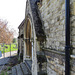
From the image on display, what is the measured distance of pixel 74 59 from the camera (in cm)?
215

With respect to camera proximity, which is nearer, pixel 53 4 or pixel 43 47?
pixel 53 4

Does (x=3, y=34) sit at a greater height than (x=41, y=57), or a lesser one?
greater

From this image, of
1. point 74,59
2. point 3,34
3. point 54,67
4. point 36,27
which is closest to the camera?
point 74,59

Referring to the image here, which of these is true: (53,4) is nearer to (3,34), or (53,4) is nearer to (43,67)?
(43,67)

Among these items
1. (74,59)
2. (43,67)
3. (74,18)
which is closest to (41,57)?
(43,67)

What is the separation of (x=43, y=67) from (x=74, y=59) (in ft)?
6.19

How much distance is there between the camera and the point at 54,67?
3133 millimetres

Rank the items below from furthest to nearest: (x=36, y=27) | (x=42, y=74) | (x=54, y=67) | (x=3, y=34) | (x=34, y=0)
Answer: (x=3, y=34) → (x=34, y=0) → (x=36, y=27) → (x=42, y=74) → (x=54, y=67)

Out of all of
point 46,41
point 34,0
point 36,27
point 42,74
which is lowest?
point 42,74

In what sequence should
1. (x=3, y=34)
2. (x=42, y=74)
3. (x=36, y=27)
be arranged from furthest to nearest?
1. (x=3, y=34)
2. (x=36, y=27)
3. (x=42, y=74)

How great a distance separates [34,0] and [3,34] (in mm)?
14830

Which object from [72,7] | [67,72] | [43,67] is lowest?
[43,67]

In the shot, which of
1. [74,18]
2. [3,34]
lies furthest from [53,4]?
[3,34]

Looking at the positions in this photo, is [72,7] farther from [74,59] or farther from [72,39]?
[74,59]
